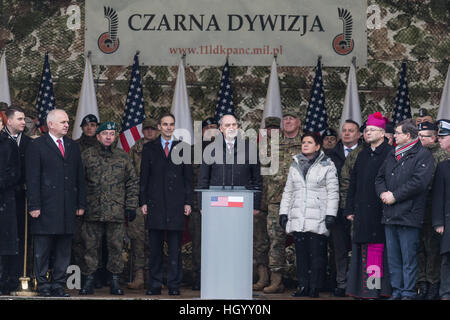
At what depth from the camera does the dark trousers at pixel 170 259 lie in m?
8.12

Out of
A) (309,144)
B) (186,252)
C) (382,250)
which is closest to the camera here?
(382,250)

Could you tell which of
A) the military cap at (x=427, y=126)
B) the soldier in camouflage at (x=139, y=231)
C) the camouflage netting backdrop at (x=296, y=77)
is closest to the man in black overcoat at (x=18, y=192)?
the soldier in camouflage at (x=139, y=231)

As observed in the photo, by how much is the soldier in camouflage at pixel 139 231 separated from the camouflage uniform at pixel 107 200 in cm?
63

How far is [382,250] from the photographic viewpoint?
756 centimetres

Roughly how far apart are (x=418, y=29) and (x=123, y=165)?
4.26 m

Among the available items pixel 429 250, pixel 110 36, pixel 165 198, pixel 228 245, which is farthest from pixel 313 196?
pixel 110 36

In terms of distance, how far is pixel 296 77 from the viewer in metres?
10.2

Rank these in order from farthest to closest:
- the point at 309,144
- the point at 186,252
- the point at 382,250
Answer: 1. the point at 186,252
2. the point at 309,144
3. the point at 382,250

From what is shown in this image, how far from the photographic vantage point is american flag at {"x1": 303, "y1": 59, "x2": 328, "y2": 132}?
984 centimetres

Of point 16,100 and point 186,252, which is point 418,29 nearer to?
point 186,252

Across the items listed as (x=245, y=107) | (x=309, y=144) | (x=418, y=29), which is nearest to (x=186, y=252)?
(x=245, y=107)

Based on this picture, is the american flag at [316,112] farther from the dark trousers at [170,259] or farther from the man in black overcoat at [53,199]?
the man in black overcoat at [53,199]

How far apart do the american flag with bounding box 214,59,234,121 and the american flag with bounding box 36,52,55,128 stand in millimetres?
1964

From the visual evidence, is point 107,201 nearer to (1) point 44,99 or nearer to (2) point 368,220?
(1) point 44,99
